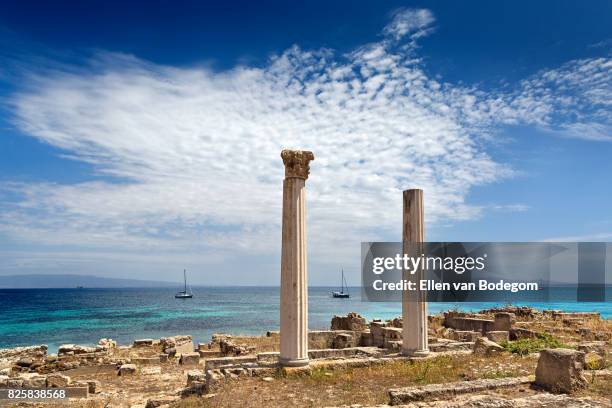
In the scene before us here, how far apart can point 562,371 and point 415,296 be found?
4441mm

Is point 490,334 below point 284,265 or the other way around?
below

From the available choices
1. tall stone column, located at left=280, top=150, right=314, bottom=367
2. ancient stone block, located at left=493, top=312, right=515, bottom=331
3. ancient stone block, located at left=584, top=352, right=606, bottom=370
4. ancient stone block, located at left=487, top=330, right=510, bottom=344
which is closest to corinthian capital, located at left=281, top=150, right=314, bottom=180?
tall stone column, located at left=280, top=150, right=314, bottom=367

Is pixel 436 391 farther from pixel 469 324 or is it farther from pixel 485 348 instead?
pixel 469 324

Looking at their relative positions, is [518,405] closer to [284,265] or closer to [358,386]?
[358,386]

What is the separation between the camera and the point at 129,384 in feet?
44.9

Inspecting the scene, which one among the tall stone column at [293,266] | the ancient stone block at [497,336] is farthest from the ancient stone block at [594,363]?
the ancient stone block at [497,336]

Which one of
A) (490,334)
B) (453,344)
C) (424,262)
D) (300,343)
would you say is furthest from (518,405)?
(490,334)

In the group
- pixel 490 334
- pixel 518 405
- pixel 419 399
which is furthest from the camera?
pixel 490 334

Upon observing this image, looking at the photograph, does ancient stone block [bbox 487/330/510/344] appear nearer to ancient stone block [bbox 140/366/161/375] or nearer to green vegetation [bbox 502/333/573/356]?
green vegetation [bbox 502/333/573/356]

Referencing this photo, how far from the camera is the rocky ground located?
7496mm

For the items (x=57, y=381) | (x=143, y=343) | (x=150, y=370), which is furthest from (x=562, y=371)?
(x=143, y=343)

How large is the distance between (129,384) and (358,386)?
7.89 meters

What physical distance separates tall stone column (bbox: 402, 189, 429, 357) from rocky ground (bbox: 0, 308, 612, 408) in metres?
0.50

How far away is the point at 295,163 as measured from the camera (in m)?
10.3
